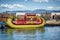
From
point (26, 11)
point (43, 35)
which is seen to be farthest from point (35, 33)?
point (26, 11)

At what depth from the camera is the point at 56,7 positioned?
482 centimetres

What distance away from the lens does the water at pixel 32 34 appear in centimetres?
439

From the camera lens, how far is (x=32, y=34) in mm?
4598

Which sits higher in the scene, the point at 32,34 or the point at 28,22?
the point at 28,22

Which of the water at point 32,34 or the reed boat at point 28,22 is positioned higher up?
the reed boat at point 28,22

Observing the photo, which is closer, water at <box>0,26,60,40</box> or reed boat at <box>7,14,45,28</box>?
A: water at <box>0,26,60,40</box>

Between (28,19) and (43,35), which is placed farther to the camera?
(28,19)

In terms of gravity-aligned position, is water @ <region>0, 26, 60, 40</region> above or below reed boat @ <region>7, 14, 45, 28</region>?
below

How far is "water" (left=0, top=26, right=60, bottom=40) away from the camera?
14.4 feet

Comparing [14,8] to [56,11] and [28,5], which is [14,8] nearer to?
[28,5]

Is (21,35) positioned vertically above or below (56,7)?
below

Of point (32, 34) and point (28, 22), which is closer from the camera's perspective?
point (32, 34)

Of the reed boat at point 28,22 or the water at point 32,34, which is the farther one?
the reed boat at point 28,22

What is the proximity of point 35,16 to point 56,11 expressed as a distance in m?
0.46
